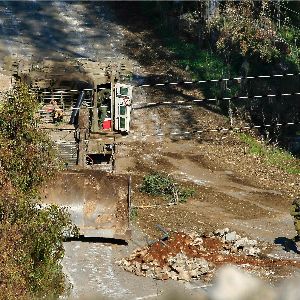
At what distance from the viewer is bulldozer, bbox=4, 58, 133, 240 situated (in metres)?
15.6

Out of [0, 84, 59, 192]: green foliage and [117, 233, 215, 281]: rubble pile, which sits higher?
[0, 84, 59, 192]: green foliage

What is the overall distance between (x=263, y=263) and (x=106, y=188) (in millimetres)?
3956

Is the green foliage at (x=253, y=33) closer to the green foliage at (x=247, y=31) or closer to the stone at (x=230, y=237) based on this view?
the green foliage at (x=247, y=31)

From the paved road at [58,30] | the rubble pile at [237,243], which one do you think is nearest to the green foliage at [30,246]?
the rubble pile at [237,243]

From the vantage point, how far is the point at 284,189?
22.0 metres

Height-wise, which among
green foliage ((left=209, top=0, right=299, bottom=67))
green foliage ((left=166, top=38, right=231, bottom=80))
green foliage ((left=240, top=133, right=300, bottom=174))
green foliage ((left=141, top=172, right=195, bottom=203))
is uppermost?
green foliage ((left=209, top=0, right=299, bottom=67))

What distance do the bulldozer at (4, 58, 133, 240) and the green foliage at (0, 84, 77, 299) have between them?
20.3 feet

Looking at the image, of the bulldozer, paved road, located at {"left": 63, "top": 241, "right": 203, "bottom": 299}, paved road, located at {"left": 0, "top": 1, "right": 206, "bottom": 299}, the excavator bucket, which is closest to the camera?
the excavator bucket

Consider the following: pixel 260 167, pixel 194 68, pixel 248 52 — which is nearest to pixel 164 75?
pixel 194 68

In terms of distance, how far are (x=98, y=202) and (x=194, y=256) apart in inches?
101

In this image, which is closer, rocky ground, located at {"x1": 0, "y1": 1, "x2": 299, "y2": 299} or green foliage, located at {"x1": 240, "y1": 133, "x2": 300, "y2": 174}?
rocky ground, located at {"x1": 0, "y1": 1, "x2": 299, "y2": 299}

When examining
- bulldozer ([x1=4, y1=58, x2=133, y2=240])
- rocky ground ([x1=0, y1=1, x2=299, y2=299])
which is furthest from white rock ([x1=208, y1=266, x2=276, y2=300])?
bulldozer ([x1=4, y1=58, x2=133, y2=240])

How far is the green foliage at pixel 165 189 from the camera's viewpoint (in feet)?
67.3

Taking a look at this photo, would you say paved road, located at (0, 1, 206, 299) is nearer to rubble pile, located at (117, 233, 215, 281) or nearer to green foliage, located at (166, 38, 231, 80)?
green foliage, located at (166, 38, 231, 80)
